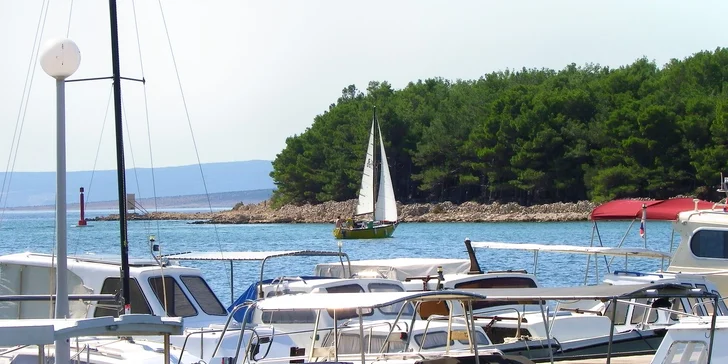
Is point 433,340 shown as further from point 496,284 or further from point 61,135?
point 61,135

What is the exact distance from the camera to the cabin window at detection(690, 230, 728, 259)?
64.0 ft

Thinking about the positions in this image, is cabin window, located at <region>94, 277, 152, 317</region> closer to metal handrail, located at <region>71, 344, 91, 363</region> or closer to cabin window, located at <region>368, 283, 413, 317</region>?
metal handrail, located at <region>71, 344, 91, 363</region>

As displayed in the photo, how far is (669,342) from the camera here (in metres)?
10.8

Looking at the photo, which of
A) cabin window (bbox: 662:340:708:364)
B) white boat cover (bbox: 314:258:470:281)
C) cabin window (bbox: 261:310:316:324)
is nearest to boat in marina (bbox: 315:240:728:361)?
white boat cover (bbox: 314:258:470:281)

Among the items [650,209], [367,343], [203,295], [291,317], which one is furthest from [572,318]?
[650,209]

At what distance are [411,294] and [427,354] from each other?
1397mm

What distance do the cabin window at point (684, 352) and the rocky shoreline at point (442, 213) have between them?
75053mm

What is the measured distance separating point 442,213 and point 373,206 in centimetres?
3407

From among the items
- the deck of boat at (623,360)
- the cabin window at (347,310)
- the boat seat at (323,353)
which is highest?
the cabin window at (347,310)

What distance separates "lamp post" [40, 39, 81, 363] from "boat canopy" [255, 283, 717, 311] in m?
2.17

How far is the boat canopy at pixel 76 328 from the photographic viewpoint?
6.50 metres

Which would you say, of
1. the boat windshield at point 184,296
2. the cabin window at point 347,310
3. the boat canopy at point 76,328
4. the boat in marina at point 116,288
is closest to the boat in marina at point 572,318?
the cabin window at point 347,310

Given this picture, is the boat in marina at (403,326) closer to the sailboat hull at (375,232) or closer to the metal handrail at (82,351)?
the metal handrail at (82,351)

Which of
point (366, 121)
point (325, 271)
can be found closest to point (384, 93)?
point (366, 121)
